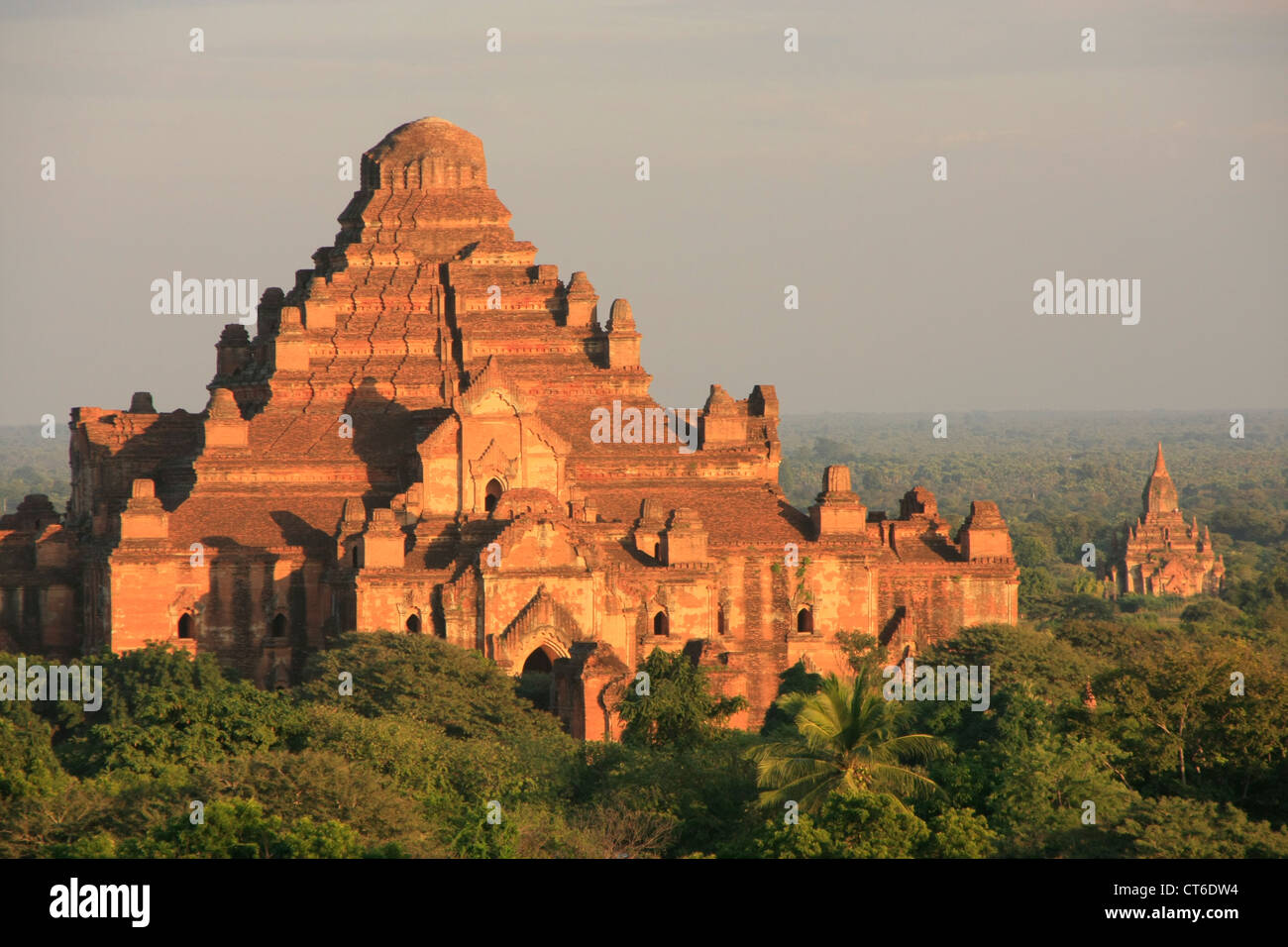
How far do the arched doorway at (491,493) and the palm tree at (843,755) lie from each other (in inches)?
717

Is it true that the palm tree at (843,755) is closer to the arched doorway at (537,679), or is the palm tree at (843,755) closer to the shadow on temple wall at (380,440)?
the arched doorway at (537,679)

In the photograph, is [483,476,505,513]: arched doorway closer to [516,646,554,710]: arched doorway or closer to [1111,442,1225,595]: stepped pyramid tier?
[516,646,554,710]: arched doorway

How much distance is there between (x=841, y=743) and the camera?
4994 centimetres

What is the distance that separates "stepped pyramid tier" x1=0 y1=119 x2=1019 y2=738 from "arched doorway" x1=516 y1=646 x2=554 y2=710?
12 centimetres

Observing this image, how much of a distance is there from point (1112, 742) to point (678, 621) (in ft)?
52.6

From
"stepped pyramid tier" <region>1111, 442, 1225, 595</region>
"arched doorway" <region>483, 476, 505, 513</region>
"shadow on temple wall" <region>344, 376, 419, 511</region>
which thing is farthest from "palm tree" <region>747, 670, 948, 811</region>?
"stepped pyramid tier" <region>1111, 442, 1225, 595</region>

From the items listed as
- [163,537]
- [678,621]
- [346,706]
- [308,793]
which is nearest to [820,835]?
[308,793]

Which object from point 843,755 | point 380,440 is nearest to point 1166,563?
point 380,440

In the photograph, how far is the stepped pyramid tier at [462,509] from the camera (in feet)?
212

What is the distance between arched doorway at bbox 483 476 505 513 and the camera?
6850 centimetres

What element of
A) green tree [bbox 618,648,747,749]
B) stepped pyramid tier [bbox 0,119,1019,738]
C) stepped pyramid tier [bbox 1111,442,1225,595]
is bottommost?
stepped pyramid tier [bbox 1111,442,1225,595]

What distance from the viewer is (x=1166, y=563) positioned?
457ft

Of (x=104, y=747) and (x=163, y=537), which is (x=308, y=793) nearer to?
(x=104, y=747)

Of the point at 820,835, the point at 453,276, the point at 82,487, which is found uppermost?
the point at 453,276
